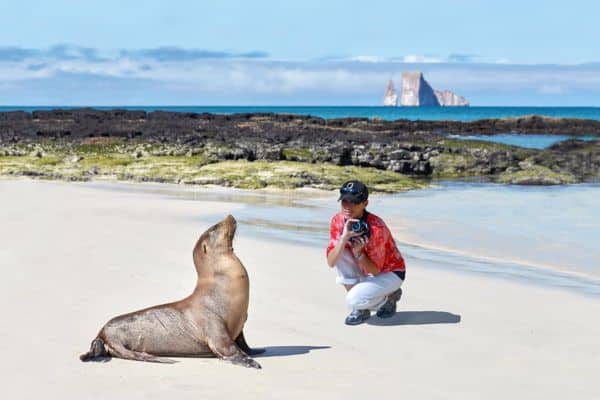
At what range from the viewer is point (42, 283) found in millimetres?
8820

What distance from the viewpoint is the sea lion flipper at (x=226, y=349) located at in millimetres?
6047

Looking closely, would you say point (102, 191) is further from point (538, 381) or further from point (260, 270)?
point (538, 381)

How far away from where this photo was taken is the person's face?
7.33 metres

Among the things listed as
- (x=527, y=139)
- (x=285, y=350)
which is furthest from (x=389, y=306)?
(x=527, y=139)

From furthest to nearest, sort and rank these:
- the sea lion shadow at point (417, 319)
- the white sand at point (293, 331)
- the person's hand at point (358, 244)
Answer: the sea lion shadow at point (417, 319)
the person's hand at point (358, 244)
the white sand at point (293, 331)

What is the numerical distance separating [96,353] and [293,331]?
1742 mm

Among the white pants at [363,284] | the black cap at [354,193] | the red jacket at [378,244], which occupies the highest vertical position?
the black cap at [354,193]

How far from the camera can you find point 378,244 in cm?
764

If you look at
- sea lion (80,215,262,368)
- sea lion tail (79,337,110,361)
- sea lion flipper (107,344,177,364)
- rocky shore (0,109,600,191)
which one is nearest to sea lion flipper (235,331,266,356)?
sea lion (80,215,262,368)

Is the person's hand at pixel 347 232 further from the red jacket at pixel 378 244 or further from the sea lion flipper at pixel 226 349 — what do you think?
the sea lion flipper at pixel 226 349

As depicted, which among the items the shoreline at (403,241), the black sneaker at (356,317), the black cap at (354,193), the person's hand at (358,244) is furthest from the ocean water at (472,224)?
the black cap at (354,193)

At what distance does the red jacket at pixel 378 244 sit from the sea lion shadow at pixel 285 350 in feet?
3.24

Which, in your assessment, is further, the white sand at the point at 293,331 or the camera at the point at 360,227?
the camera at the point at 360,227

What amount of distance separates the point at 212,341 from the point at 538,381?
7.07ft
